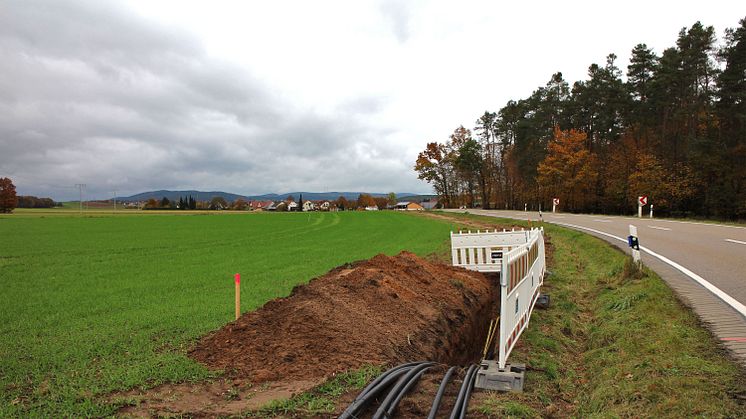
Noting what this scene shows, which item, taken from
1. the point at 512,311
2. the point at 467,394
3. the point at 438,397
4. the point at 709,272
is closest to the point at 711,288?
the point at 709,272

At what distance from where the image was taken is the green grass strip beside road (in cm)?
342

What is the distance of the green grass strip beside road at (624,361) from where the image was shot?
11.2ft

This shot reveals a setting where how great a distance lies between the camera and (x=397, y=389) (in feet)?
12.1

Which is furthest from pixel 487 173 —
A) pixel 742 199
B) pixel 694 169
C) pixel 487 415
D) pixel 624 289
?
pixel 487 415

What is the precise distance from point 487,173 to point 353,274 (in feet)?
240

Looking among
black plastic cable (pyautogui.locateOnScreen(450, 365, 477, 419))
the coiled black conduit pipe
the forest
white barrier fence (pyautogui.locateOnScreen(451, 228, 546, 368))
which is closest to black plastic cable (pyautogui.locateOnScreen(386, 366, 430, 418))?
the coiled black conduit pipe

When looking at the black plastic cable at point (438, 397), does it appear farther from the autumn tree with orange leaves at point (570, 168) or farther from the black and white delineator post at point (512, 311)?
the autumn tree with orange leaves at point (570, 168)

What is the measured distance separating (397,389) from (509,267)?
5.86 feet

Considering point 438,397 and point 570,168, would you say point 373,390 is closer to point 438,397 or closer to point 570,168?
point 438,397

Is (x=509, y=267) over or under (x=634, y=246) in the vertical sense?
over

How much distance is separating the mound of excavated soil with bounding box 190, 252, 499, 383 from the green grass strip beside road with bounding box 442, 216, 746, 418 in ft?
3.96

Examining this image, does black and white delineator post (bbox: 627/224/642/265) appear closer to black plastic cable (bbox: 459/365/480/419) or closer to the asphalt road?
the asphalt road

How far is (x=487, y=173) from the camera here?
76.6m

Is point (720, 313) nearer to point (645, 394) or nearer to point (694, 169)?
point (645, 394)
